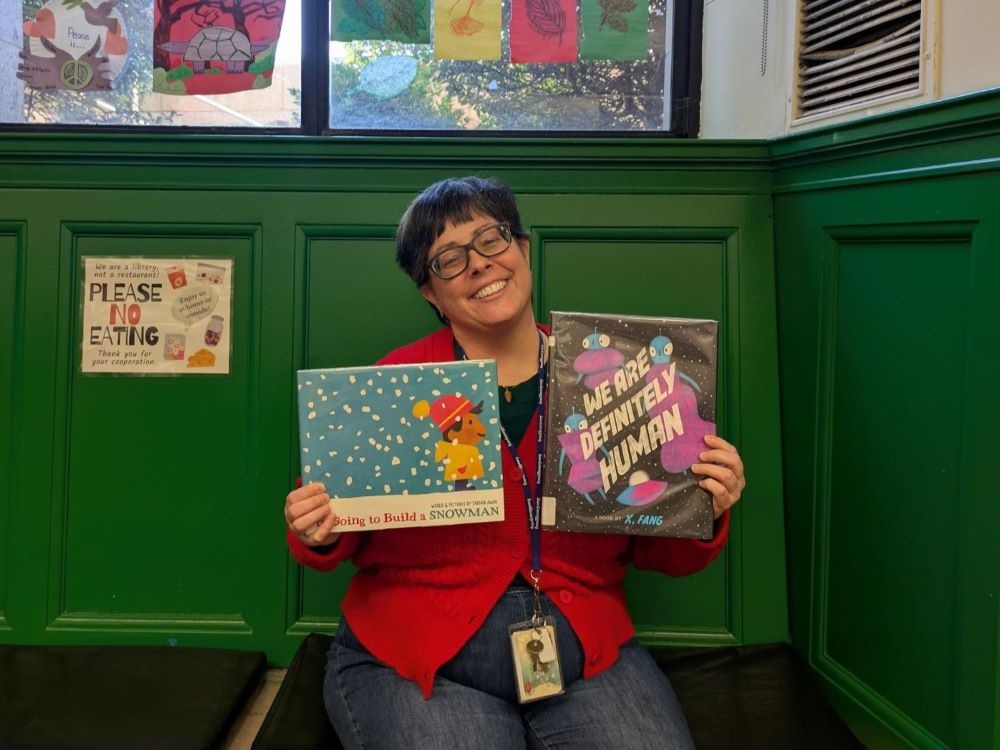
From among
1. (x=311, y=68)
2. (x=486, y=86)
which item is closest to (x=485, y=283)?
(x=486, y=86)

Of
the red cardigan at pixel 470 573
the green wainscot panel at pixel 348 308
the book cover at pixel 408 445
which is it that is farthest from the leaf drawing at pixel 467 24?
the book cover at pixel 408 445

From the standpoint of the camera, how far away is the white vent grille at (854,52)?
1446 mm

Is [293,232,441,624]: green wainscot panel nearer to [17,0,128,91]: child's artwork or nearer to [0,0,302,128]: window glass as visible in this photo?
[0,0,302,128]: window glass

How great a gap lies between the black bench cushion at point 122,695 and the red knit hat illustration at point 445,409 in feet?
2.28

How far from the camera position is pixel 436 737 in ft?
3.67

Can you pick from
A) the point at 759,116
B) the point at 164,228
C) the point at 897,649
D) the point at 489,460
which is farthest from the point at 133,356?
the point at 897,649

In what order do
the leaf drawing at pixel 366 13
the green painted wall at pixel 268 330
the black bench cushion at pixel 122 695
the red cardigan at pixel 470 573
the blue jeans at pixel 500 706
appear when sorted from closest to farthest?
the blue jeans at pixel 500 706 < the red cardigan at pixel 470 573 < the black bench cushion at pixel 122 695 < the green painted wall at pixel 268 330 < the leaf drawing at pixel 366 13

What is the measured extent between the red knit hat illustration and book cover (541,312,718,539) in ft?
0.44

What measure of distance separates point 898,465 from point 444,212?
89cm

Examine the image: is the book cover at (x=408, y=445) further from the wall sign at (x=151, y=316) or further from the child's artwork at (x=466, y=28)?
the child's artwork at (x=466, y=28)

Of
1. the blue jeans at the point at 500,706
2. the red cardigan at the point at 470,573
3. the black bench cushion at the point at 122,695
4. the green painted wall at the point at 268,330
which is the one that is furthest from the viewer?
the green painted wall at the point at 268,330

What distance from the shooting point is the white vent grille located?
145 centimetres

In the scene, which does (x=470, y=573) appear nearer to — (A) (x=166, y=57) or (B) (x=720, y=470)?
(B) (x=720, y=470)

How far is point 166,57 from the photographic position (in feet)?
6.35
